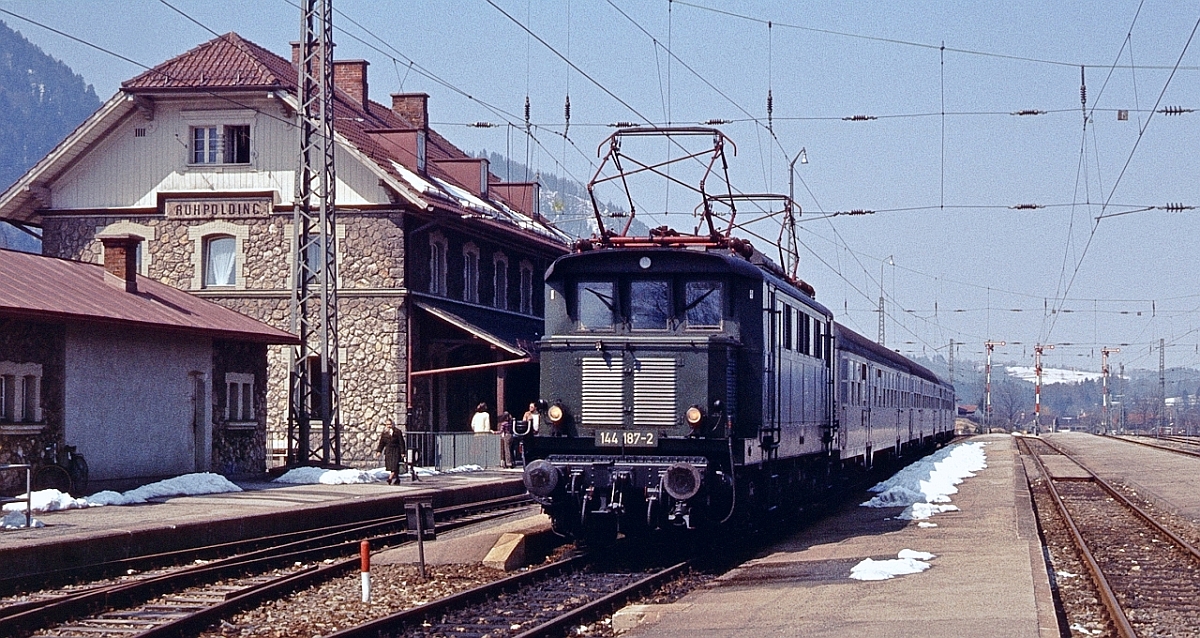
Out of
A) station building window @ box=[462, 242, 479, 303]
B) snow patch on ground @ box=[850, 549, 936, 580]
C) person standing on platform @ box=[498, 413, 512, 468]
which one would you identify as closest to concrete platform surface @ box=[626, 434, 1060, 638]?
snow patch on ground @ box=[850, 549, 936, 580]

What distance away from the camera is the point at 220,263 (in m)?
36.8

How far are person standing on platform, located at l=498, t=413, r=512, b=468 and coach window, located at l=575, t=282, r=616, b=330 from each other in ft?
60.3

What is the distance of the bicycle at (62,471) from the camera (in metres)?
22.2

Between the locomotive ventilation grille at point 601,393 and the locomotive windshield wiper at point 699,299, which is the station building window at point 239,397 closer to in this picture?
the locomotive ventilation grille at point 601,393

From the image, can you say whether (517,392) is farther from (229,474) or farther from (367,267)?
(229,474)

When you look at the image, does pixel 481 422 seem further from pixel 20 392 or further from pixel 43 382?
pixel 20 392

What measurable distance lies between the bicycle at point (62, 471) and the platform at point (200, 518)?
4.19 ft

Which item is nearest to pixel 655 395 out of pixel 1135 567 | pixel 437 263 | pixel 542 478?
pixel 542 478

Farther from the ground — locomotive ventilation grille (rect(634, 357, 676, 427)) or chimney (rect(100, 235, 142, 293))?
chimney (rect(100, 235, 142, 293))

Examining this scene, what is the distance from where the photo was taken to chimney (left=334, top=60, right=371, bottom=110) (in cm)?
4447

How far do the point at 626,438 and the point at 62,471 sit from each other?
1069 centimetres

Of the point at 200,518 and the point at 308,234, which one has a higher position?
the point at 308,234

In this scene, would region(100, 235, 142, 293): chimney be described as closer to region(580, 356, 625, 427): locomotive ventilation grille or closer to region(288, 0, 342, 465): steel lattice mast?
region(288, 0, 342, 465): steel lattice mast

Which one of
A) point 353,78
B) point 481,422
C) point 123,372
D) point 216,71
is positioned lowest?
point 481,422
